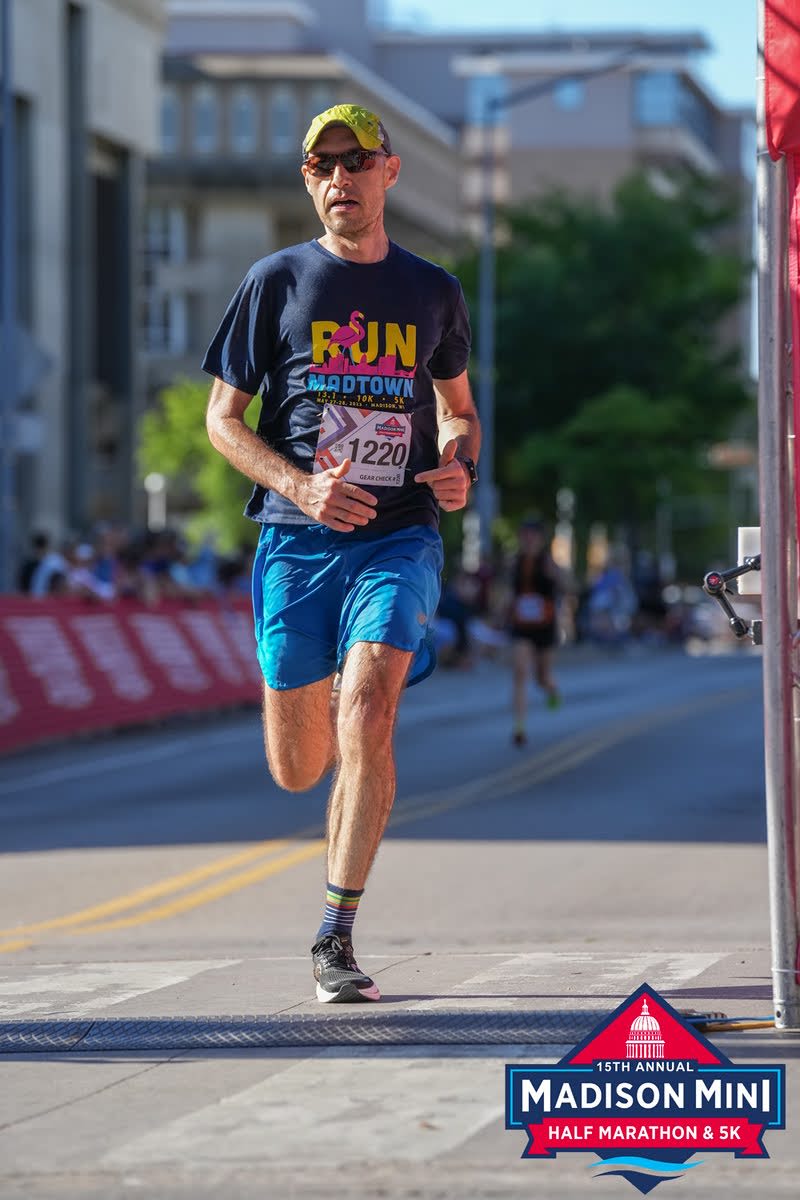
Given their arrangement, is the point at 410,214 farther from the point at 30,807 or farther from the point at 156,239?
the point at 30,807

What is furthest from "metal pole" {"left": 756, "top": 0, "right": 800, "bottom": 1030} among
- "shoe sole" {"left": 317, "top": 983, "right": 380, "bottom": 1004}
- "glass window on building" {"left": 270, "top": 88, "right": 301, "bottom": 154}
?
"glass window on building" {"left": 270, "top": 88, "right": 301, "bottom": 154}

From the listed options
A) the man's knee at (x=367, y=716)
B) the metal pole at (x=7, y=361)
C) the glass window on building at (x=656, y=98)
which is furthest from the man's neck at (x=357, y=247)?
the glass window on building at (x=656, y=98)

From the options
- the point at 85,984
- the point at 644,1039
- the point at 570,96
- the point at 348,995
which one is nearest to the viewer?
the point at 644,1039

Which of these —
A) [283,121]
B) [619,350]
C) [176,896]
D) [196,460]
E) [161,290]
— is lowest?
[176,896]

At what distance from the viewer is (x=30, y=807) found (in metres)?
16.6

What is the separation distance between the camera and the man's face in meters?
6.77

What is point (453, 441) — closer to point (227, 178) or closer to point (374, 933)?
point (374, 933)

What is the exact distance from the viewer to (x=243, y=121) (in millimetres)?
95750

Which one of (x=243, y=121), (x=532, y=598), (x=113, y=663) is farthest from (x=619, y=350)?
(x=532, y=598)

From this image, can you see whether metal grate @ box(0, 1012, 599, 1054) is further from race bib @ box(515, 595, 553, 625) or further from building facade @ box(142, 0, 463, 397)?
building facade @ box(142, 0, 463, 397)

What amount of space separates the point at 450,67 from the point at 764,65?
127934 millimetres

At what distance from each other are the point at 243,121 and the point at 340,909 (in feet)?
299

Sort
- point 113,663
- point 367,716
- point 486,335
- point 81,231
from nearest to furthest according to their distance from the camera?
point 367,716, point 113,663, point 81,231, point 486,335

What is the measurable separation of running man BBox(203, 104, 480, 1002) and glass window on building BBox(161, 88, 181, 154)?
3559 inches
